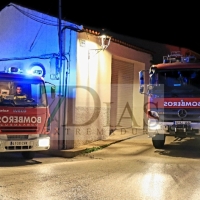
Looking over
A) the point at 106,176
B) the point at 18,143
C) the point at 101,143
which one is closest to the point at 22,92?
the point at 18,143

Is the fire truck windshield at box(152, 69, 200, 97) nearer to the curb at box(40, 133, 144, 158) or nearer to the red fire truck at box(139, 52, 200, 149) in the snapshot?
the red fire truck at box(139, 52, 200, 149)

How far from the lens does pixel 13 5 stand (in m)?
13.7

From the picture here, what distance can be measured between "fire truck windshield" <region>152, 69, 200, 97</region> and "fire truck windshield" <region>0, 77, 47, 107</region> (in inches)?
147

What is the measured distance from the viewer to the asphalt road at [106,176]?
20.8 feet

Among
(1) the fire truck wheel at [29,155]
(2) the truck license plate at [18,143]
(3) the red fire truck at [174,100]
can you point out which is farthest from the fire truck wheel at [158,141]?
(2) the truck license plate at [18,143]

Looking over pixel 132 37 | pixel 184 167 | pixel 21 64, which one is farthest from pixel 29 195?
pixel 132 37

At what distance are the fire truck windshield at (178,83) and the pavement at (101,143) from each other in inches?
113

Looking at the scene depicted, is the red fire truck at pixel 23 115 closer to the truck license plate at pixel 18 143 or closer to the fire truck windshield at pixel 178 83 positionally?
the truck license plate at pixel 18 143

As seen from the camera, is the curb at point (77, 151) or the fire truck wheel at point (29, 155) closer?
the fire truck wheel at point (29, 155)

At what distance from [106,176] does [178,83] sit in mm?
4711

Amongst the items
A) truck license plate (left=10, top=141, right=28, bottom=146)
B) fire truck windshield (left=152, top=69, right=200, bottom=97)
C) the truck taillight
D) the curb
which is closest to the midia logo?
fire truck windshield (left=152, top=69, right=200, bottom=97)

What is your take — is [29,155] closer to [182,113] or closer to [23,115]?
[23,115]

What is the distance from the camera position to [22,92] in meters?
9.46

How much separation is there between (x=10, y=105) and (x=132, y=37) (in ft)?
35.6
